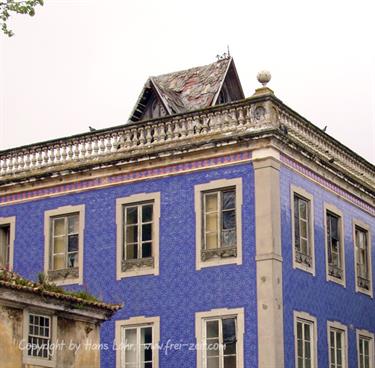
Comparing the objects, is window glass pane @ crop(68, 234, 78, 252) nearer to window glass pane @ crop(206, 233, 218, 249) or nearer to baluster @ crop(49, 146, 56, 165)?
baluster @ crop(49, 146, 56, 165)

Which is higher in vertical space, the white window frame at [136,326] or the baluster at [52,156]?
the baluster at [52,156]

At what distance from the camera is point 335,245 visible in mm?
26125

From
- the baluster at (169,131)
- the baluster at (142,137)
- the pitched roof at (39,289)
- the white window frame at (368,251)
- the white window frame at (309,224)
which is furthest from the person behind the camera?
the white window frame at (368,251)

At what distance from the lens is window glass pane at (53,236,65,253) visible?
26.0m

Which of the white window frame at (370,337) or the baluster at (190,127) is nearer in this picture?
the baluster at (190,127)

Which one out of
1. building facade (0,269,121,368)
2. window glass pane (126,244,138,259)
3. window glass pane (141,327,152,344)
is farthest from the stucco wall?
window glass pane (126,244,138,259)

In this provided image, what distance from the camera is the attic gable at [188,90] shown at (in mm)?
29734

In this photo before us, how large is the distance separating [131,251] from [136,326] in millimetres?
1889

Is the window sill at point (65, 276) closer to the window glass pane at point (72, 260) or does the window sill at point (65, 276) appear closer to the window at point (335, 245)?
the window glass pane at point (72, 260)

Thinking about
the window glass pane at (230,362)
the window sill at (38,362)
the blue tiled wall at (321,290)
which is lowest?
the window sill at (38,362)

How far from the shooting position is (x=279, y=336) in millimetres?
22297

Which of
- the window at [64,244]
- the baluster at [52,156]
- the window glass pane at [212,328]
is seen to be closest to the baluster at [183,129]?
the window at [64,244]

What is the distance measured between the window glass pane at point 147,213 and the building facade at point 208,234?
0.19 ft

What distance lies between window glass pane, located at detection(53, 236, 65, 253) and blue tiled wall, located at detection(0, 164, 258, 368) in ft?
1.16
